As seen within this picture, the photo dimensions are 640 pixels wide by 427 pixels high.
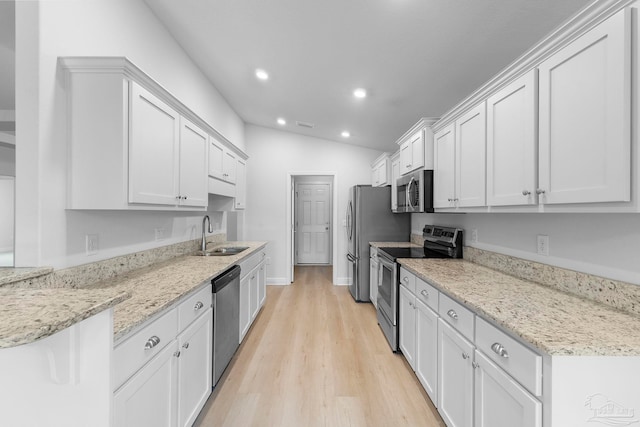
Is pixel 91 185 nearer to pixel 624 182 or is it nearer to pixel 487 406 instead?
pixel 487 406

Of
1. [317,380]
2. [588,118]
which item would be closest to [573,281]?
[588,118]

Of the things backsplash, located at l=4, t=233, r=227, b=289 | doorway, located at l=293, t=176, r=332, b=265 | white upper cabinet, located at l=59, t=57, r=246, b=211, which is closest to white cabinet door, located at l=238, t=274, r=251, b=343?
backsplash, located at l=4, t=233, r=227, b=289

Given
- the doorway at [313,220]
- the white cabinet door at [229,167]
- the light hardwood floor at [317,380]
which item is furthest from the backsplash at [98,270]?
the doorway at [313,220]

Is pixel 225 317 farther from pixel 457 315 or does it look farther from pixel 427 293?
pixel 457 315

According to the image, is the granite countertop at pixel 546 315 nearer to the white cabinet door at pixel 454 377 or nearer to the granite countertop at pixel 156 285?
the white cabinet door at pixel 454 377

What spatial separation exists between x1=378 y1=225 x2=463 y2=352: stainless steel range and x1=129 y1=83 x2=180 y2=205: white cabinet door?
6.61 feet

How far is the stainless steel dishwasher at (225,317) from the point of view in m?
1.95

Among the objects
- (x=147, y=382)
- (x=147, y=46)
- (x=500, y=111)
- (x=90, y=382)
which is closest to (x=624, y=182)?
(x=500, y=111)

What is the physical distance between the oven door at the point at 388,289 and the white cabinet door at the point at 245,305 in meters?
1.45

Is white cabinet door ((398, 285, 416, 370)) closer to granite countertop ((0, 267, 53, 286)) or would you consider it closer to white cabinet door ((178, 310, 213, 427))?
white cabinet door ((178, 310, 213, 427))

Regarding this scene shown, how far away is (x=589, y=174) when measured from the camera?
3.59 feet

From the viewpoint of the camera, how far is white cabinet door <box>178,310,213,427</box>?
1.49 m

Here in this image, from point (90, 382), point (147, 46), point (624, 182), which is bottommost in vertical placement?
point (90, 382)

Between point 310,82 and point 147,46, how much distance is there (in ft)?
4.90
